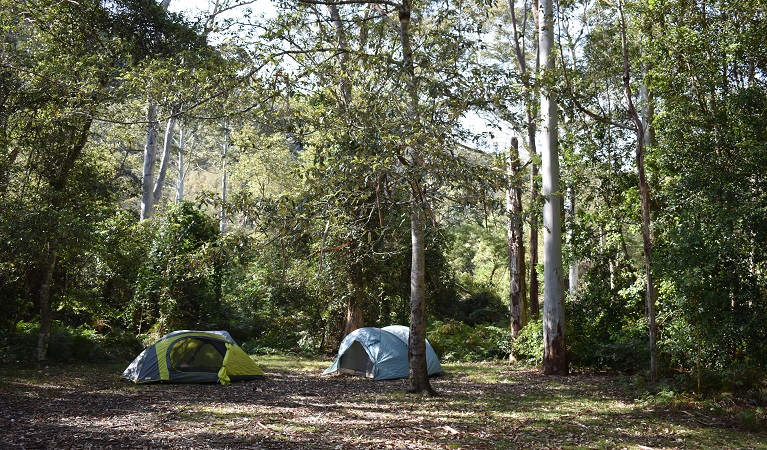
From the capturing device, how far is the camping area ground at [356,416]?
719 cm

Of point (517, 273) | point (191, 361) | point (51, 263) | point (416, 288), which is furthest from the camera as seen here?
point (517, 273)

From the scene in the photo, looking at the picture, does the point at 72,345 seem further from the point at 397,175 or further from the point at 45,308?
the point at 397,175

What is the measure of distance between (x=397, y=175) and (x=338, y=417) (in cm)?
350

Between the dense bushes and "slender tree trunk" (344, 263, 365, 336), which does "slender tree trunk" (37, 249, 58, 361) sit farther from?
"slender tree trunk" (344, 263, 365, 336)

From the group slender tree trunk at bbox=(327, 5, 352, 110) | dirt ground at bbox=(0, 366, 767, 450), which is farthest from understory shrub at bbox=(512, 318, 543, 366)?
slender tree trunk at bbox=(327, 5, 352, 110)

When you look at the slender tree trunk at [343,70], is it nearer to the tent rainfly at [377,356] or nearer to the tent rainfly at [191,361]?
the tent rainfly at [377,356]

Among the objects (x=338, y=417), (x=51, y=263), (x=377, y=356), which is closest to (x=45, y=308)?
(x=51, y=263)

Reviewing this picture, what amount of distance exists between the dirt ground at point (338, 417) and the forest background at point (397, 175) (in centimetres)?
196

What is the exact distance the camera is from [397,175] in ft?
27.0

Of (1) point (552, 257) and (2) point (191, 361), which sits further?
(1) point (552, 257)

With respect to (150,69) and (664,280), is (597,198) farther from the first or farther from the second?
(150,69)

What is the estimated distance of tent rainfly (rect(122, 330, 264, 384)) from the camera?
12.3 metres

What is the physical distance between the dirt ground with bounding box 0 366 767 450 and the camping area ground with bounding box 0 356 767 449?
2 centimetres

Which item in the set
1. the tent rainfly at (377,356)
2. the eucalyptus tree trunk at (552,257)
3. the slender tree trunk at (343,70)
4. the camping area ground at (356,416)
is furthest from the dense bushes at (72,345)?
the eucalyptus tree trunk at (552,257)
